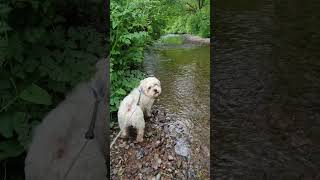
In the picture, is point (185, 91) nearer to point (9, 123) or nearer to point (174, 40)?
point (174, 40)

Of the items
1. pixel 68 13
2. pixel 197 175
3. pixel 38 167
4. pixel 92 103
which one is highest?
pixel 68 13

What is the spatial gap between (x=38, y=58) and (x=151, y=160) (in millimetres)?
1185

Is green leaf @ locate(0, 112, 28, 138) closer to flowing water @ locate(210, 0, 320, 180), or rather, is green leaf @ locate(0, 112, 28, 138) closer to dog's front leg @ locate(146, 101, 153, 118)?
flowing water @ locate(210, 0, 320, 180)

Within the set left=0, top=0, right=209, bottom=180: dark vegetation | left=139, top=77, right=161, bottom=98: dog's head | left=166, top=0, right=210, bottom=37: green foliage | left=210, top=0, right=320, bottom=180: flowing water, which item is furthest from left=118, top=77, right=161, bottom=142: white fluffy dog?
left=166, top=0, right=210, bottom=37: green foliage

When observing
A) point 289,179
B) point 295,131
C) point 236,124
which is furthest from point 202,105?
point 289,179

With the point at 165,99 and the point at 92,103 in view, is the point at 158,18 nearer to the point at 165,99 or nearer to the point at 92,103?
the point at 165,99

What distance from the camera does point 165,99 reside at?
2.67 meters

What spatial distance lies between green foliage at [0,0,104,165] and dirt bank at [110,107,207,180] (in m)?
0.97

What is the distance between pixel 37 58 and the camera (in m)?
0.99

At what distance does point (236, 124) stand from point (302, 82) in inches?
24.6

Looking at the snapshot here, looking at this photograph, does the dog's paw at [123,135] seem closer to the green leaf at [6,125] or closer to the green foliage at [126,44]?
the green foliage at [126,44]

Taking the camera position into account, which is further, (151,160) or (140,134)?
(140,134)

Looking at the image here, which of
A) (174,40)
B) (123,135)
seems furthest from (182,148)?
(174,40)

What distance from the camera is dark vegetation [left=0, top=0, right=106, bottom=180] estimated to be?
0.95m
